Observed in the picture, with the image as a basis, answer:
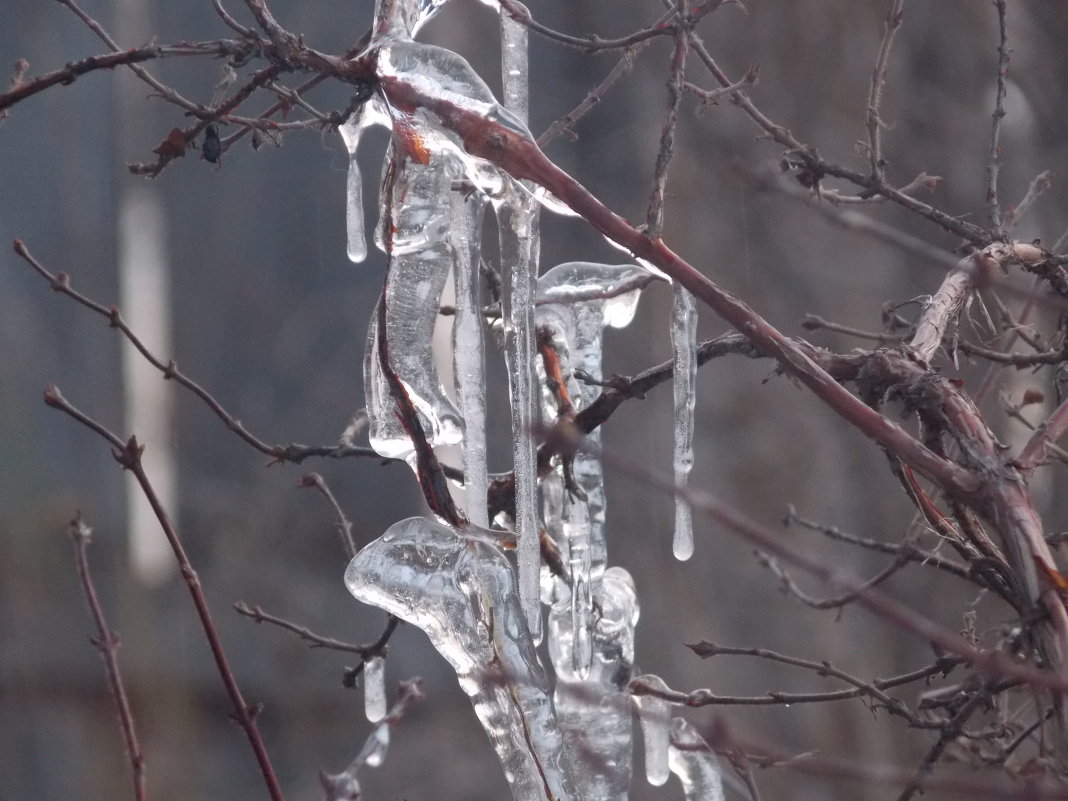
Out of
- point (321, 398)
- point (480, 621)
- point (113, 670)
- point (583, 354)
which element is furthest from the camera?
point (321, 398)

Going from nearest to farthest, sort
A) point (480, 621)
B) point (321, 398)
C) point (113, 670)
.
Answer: point (480, 621) < point (113, 670) < point (321, 398)

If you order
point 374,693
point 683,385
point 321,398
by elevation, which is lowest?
point 374,693

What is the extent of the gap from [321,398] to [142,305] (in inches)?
27.4

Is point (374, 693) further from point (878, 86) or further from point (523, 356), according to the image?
point (878, 86)

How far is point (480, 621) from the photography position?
87 cm

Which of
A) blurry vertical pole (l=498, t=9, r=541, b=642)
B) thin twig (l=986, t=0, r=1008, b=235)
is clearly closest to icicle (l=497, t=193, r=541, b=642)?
blurry vertical pole (l=498, t=9, r=541, b=642)

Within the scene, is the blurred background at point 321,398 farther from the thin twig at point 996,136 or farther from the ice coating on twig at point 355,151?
the ice coating on twig at point 355,151

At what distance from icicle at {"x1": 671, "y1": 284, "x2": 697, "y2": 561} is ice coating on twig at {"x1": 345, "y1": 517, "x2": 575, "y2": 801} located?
18cm

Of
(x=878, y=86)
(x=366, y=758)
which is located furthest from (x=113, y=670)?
(x=878, y=86)

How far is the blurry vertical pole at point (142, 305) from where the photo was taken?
3.51 metres

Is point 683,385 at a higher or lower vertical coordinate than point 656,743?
higher

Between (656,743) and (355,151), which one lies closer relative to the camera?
(355,151)

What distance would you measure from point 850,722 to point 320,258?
2493mm

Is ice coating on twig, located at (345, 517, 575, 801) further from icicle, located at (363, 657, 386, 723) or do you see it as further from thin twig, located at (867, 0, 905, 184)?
thin twig, located at (867, 0, 905, 184)
